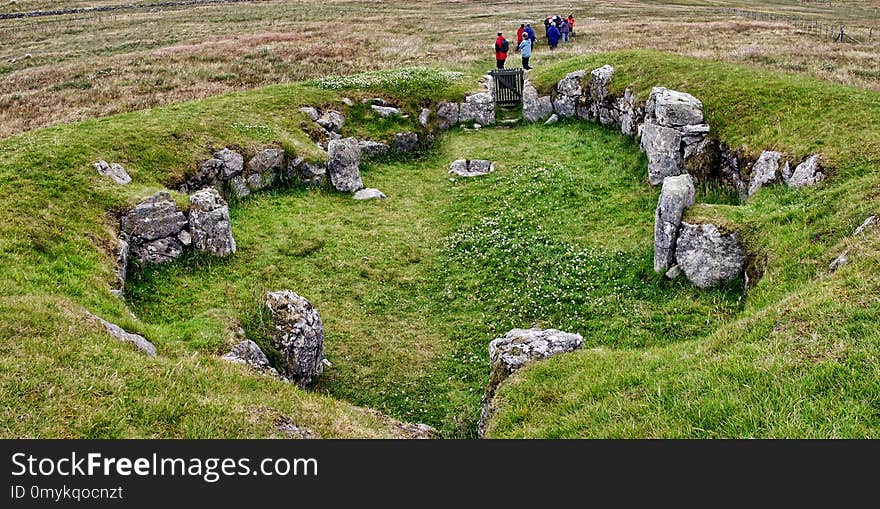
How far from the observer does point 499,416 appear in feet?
39.9

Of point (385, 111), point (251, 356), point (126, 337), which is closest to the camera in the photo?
point (126, 337)

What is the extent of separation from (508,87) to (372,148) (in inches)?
516

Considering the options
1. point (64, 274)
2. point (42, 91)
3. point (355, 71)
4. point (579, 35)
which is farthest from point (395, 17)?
point (64, 274)

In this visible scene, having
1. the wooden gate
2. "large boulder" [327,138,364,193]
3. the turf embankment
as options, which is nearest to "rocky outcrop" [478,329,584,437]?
the turf embankment

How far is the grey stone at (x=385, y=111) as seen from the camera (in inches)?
1423

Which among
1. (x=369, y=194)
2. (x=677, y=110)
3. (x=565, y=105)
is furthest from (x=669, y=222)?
(x=565, y=105)

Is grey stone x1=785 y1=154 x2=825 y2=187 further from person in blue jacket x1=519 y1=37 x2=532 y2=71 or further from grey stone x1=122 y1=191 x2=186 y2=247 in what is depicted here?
person in blue jacket x1=519 y1=37 x2=532 y2=71

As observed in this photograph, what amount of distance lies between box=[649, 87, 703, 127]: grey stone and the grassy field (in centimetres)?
1158

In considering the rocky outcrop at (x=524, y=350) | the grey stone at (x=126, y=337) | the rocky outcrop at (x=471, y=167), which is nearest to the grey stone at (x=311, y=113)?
the rocky outcrop at (x=471, y=167)

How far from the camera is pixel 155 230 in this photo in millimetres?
21250

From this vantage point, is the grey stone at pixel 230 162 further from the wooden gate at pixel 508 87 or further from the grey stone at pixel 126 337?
the wooden gate at pixel 508 87

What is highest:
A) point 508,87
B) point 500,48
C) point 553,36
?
point 553,36

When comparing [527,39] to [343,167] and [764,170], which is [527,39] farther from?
[764,170]

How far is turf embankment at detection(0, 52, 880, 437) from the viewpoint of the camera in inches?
404
